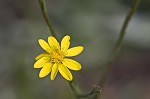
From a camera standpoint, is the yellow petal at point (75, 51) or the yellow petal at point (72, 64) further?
the yellow petal at point (75, 51)

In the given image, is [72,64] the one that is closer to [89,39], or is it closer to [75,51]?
[75,51]

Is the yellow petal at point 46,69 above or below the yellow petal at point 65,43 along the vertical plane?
below

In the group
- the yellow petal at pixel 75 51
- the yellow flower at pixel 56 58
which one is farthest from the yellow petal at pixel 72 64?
the yellow petal at pixel 75 51

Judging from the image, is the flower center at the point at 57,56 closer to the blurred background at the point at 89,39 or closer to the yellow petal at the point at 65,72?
the yellow petal at the point at 65,72

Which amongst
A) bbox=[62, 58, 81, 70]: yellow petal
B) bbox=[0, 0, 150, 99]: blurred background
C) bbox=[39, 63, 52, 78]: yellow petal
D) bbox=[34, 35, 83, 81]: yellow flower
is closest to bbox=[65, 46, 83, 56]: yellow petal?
bbox=[34, 35, 83, 81]: yellow flower

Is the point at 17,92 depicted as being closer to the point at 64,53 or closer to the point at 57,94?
the point at 57,94

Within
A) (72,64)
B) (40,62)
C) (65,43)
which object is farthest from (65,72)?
(65,43)

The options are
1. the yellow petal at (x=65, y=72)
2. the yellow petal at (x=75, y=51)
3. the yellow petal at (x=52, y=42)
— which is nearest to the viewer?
the yellow petal at (x=65, y=72)

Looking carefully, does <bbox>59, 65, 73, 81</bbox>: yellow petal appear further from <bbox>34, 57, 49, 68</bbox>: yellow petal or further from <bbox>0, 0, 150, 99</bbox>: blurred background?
<bbox>0, 0, 150, 99</bbox>: blurred background
